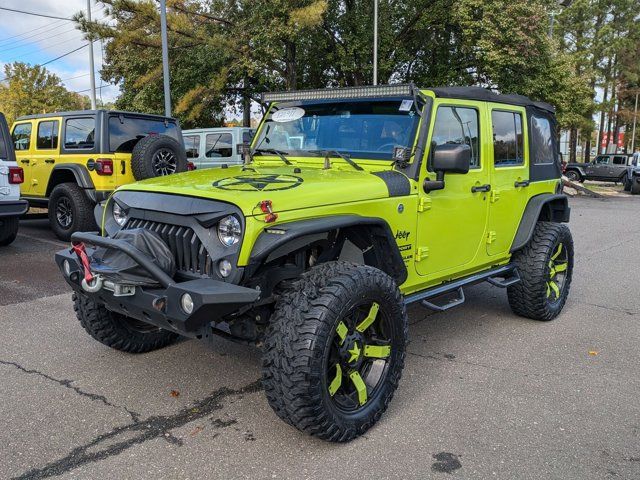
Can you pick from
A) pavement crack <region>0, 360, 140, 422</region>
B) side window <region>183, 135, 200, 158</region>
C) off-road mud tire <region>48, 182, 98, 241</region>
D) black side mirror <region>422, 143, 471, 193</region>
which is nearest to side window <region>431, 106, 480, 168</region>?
black side mirror <region>422, 143, 471, 193</region>

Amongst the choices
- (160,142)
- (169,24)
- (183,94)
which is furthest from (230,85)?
(160,142)

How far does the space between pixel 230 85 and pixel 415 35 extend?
792cm

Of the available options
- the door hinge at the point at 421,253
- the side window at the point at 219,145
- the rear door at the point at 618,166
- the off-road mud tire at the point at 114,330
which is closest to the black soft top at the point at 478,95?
the door hinge at the point at 421,253

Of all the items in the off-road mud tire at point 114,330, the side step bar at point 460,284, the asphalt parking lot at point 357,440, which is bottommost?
the asphalt parking lot at point 357,440

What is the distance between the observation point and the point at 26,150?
372 inches

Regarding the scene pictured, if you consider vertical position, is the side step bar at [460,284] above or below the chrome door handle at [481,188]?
below

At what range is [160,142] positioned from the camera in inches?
321

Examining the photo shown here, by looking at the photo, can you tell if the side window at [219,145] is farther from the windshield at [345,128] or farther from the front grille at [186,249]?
the front grille at [186,249]

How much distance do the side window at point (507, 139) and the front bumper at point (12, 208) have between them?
Answer: 615 cm

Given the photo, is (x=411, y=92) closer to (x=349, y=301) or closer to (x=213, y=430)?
(x=349, y=301)

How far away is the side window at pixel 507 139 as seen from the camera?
4641 mm

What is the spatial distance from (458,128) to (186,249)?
233 cm

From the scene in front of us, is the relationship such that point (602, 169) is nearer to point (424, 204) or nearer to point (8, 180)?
point (8, 180)

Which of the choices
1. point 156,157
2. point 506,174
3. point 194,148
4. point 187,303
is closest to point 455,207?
point 506,174
